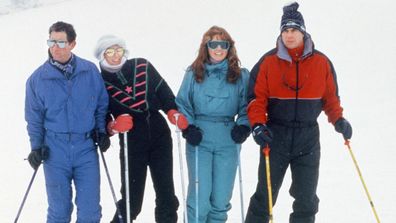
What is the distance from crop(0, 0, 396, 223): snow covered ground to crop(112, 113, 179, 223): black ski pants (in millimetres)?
1240

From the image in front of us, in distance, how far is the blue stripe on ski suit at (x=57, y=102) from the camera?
4.12 metres

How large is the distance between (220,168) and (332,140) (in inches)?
207

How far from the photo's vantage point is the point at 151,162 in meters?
4.65

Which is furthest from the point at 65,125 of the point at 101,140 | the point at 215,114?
the point at 215,114

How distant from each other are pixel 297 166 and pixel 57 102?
2.24 metres

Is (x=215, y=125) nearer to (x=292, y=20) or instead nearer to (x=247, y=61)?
(x=292, y=20)

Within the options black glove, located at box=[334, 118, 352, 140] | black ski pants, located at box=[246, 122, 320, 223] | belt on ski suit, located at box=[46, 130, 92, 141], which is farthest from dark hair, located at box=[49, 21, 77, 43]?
black glove, located at box=[334, 118, 352, 140]

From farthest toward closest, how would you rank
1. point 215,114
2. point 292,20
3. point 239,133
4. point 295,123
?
point 215,114
point 239,133
point 295,123
point 292,20

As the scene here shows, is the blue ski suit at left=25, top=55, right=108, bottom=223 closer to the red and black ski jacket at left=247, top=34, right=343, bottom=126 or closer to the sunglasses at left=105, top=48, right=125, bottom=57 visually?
the sunglasses at left=105, top=48, right=125, bottom=57

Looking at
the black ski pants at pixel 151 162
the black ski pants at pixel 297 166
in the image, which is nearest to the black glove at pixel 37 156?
the black ski pants at pixel 151 162

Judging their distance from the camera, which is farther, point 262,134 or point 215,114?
point 215,114

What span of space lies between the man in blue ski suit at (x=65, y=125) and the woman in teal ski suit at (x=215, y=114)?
2.91 feet

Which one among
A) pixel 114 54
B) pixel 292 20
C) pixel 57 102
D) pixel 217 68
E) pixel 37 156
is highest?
pixel 292 20

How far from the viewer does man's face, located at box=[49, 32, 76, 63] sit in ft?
13.4
